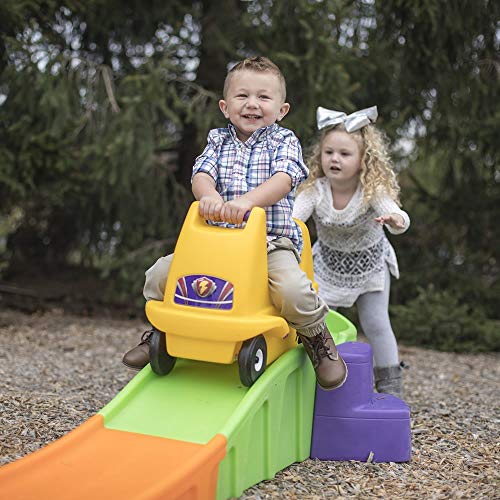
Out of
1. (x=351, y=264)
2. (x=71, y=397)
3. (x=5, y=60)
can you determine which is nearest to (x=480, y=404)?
(x=351, y=264)

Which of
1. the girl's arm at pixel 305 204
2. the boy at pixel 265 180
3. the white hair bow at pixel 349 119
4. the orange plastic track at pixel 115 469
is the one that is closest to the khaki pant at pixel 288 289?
the boy at pixel 265 180

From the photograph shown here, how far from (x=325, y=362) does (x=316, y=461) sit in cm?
43

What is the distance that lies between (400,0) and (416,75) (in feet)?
2.59

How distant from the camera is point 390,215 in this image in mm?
3502

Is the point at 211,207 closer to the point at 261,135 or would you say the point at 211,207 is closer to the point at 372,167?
the point at 261,135

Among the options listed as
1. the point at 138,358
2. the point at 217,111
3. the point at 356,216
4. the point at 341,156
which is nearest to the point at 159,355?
the point at 138,358

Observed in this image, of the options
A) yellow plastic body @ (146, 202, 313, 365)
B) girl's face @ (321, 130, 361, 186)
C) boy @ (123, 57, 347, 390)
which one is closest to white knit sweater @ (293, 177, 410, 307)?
girl's face @ (321, 130, 361, 186)

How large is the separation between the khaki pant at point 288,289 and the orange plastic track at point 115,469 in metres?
0.57

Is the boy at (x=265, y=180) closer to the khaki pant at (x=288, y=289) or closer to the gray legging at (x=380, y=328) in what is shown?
the khaki pant at (x=288, y=289)

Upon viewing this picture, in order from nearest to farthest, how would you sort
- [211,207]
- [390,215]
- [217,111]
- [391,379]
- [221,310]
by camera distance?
[221,310] < [211,207] < [390,215] < [391,379] < [217,111]

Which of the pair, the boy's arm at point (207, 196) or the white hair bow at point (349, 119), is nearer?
the boy's arm at point (207, 196)

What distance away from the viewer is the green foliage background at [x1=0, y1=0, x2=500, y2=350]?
587 cm

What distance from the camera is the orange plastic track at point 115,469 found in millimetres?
2363

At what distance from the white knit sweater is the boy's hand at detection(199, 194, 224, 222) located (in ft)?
3.57
